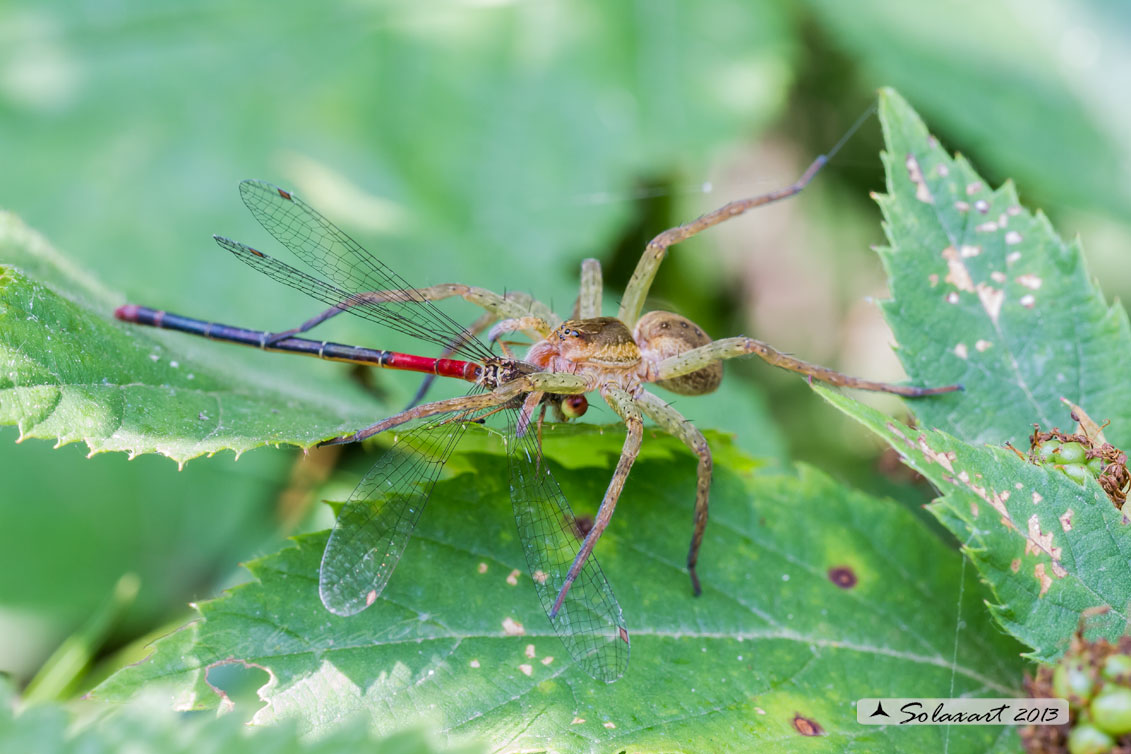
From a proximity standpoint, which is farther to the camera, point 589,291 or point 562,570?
point 589,291

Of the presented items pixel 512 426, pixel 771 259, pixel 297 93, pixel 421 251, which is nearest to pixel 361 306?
pixel 512 426

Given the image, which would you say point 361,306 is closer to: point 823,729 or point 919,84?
point 823,729

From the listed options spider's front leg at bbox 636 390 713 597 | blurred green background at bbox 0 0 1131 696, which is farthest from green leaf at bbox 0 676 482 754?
blurred green background at bbox 0 0 1131 696

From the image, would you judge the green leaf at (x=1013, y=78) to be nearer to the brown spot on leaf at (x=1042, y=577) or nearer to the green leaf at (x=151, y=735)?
the brown spot on leaf at (x=1042, y=577)

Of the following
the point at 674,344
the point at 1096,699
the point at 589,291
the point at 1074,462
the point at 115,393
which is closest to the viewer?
the point at 1096,699

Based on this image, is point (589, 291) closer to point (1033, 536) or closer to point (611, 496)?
point (611, 496)

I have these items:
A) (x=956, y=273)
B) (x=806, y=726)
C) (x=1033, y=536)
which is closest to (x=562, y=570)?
(x=806, y=726)
